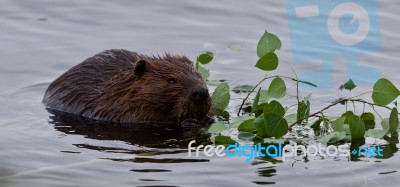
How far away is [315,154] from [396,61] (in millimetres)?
2560

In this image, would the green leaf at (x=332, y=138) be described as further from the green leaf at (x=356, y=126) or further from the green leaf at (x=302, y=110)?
the green leaf at (x=302, y=110)

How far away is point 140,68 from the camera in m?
6.48

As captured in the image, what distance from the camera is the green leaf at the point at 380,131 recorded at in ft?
19.2

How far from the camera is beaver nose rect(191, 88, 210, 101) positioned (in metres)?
6.17

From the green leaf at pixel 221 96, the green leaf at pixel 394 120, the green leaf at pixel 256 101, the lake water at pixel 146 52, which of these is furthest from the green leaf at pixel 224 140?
the green leaf at pixel 394 120

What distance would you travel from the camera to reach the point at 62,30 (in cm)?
876

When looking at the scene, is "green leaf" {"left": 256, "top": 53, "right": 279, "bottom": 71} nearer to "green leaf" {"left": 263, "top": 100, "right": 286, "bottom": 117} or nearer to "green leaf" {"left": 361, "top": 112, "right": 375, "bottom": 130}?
"green leaf" {"left": 263, "top": 100, "right": 286, "bottom": 117}

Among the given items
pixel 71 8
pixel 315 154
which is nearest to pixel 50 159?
pixel 315 154

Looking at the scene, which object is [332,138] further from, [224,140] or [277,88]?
[224,140]

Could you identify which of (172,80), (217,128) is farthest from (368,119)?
(172,80)

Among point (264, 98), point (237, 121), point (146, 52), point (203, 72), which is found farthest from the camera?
point (146, 52)

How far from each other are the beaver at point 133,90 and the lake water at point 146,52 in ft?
0.54

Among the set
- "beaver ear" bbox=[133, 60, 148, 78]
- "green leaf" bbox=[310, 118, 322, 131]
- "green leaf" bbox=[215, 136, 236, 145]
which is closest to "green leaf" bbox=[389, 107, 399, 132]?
"green leaf" bbox=[310, 118, 322, 131]

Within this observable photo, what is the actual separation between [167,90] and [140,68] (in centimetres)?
24
